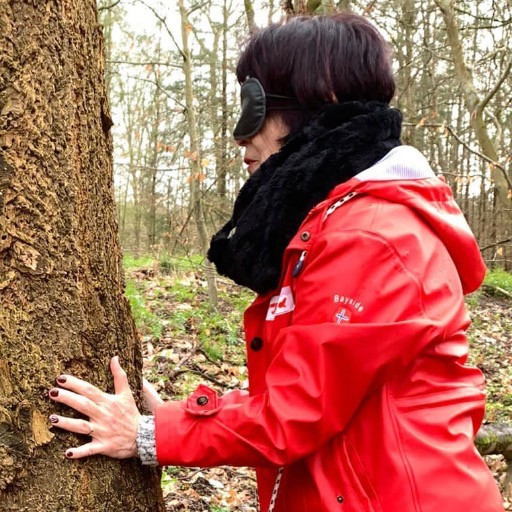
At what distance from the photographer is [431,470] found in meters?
1.30

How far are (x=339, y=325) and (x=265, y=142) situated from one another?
77 cm

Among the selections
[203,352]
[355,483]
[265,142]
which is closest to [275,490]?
[355,483]

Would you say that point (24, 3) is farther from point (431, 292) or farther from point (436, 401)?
point (436, 401)

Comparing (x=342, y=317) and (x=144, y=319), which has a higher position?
(x=342, y=317)

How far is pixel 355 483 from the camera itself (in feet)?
4.37

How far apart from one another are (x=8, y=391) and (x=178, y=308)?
6.08 metres

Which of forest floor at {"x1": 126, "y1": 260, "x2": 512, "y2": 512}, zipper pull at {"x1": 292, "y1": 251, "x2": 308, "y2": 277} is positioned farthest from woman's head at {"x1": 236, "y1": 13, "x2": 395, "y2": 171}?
forest floor at {"x1": 126, "y1": 260, "x2": 512, "y2": 512}

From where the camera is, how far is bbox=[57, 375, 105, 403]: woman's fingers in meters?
1.44

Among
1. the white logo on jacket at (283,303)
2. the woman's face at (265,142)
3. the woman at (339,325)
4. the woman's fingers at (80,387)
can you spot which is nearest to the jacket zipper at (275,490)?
the woman at (339,325)

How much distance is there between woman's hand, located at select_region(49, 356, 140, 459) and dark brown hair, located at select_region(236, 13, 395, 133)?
3.23ft

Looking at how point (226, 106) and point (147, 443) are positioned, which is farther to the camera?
point (226, 106)

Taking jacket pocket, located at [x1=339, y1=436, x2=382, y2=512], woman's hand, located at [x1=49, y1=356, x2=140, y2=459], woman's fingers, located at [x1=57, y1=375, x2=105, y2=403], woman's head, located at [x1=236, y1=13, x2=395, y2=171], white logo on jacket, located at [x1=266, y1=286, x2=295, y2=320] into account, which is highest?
woman's head, located at [x1=236, y1=13, x2=395, y2=171]

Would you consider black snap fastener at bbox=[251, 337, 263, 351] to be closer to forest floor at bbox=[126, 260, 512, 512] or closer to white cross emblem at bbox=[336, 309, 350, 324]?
white cross emblem at bbox=[336, 309, 350, 324]

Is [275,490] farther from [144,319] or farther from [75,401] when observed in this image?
[144,319]
